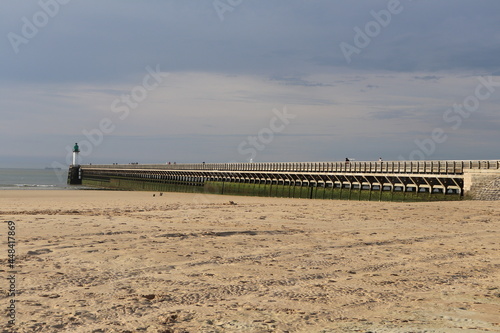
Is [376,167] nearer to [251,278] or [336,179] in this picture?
[336,179]

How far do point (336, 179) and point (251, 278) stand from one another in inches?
1607

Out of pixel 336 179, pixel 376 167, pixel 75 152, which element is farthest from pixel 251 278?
pixel 75 152

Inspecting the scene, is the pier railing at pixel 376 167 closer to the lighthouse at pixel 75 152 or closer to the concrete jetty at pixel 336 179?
the concrete jetty at pixel 336 179

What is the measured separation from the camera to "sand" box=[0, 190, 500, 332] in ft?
21.0

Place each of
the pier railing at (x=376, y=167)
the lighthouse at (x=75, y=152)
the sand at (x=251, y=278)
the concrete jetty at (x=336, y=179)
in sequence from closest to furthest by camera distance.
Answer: the sand at (x=251, y=278)
the concrete jetty at (x=336, y=179)
the pier railing at (x=376, y=167)
the lighthouse at (x=75, y=152)

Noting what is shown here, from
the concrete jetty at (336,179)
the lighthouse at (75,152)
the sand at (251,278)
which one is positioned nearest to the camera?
the sand at (251,278)

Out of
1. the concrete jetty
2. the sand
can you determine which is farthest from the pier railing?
the sand

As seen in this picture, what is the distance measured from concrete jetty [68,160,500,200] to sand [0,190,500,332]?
737 inches

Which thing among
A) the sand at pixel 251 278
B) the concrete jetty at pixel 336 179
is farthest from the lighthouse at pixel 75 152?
the sand at pixel 251 278

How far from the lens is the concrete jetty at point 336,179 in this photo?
108ft

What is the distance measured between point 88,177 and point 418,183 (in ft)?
286

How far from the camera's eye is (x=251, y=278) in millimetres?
8617

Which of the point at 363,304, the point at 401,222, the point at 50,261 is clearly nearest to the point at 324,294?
the point at 363,304

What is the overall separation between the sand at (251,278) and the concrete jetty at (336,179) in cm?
1872
